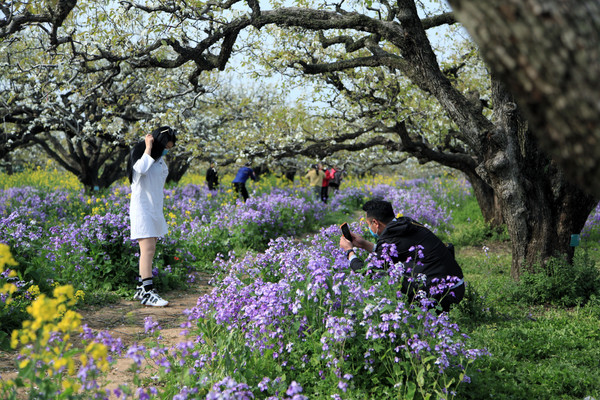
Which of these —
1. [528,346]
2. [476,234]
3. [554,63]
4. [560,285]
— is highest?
[554,63]

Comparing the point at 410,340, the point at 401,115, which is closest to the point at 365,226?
Answer: the point at 401,115

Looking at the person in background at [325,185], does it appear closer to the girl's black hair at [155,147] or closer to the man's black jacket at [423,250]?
the girl's black hair at [155,147]

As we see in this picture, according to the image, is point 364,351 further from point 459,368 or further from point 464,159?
point 464,159

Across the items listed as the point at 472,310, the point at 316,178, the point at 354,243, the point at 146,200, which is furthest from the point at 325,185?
the point at 354,243

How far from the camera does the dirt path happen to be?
13.3 feet

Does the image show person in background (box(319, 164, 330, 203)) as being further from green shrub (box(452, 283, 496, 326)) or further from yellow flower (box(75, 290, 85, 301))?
yellow flower (box(75, 290, 85, 301))

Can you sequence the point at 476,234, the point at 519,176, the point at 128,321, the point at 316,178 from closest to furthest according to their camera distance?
the point at 128,321 → the point at 519,176 → the point at 476,234 → the point at 316,178

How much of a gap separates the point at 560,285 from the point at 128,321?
5.06 metres

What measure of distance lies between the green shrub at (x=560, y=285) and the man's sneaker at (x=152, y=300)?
4.27 metres

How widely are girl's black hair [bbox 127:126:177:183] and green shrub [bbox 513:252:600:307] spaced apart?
4570 millimetres

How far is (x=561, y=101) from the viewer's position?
1493 mm

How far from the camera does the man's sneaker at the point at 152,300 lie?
5914mm

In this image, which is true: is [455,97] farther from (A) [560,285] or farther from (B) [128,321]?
(B) [128,321]

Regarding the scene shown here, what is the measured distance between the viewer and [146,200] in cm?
572
